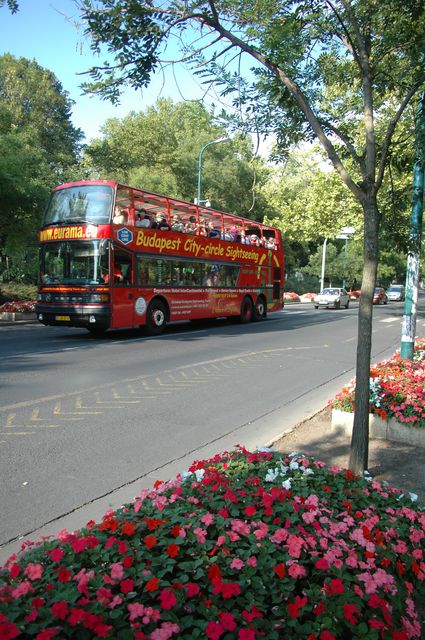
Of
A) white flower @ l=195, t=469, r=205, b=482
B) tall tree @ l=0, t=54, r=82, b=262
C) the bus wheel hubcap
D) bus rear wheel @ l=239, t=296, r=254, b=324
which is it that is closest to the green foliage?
tall tree @ l=0, t=54, r=82, b=262

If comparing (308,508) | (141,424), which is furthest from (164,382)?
(308,508)

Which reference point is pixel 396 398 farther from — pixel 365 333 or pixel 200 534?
pixel 200 534

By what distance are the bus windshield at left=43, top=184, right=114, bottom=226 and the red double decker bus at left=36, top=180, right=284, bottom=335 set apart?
3 cm

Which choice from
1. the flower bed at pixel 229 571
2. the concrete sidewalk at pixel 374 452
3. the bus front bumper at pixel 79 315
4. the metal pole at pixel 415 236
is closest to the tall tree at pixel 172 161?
the bus front bumper at pixel 79 315

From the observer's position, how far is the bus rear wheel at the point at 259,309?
72.0ft

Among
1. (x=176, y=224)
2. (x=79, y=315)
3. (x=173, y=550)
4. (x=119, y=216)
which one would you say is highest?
(x=176, y=224)

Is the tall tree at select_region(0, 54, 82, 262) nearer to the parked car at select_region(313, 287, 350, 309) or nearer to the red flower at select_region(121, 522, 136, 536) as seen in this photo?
the parked car at select_region(313, 287, 350, 309)

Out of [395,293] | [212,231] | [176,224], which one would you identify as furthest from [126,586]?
[395,293]

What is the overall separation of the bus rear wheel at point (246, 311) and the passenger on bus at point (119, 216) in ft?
26.3

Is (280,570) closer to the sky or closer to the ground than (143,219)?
closer to the ground

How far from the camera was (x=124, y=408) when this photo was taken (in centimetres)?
660

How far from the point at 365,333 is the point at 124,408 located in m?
3.81

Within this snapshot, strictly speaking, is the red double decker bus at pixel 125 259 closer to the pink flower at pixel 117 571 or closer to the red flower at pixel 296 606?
the pink flower at pixel 117 571

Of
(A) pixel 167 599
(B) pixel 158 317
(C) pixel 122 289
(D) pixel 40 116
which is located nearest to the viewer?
(A) pixel 167 599
